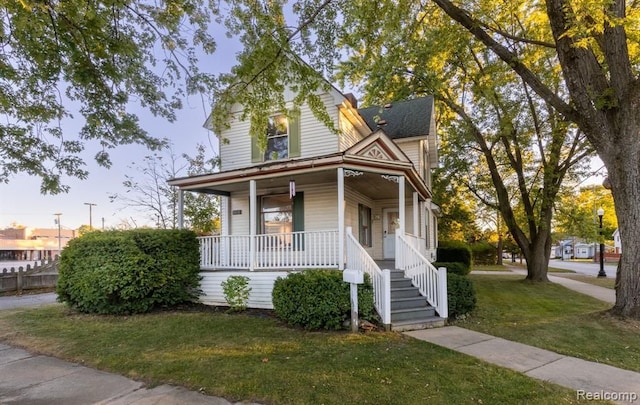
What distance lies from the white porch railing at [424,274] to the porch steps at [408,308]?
13 cm

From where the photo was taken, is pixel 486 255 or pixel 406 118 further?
pixel 486 255

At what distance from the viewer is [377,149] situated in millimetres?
10070

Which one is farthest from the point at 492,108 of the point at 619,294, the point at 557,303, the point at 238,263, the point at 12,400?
the point at 12,400

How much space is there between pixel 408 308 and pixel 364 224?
18.9 ft

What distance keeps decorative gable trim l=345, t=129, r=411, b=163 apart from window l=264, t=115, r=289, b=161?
3357 millimetres

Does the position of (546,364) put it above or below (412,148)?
below

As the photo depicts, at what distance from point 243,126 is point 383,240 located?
21.7 ft

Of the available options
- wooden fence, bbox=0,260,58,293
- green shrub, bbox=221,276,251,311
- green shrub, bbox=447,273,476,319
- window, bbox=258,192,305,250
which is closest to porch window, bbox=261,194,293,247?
window, bbox=258,192,305,250

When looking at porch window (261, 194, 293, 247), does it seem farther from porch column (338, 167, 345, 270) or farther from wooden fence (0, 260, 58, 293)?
wooden fence (0, 260, 58, 293)

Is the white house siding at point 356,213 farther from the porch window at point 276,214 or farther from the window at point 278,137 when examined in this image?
the window at point 278,137

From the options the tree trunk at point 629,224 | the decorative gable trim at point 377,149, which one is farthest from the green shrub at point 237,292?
the tree trunk at point 629,224

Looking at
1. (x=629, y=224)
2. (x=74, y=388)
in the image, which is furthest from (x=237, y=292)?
(x=629, y=224)

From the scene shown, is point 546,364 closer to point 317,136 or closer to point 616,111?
point 616,111

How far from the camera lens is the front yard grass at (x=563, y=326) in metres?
5.94
